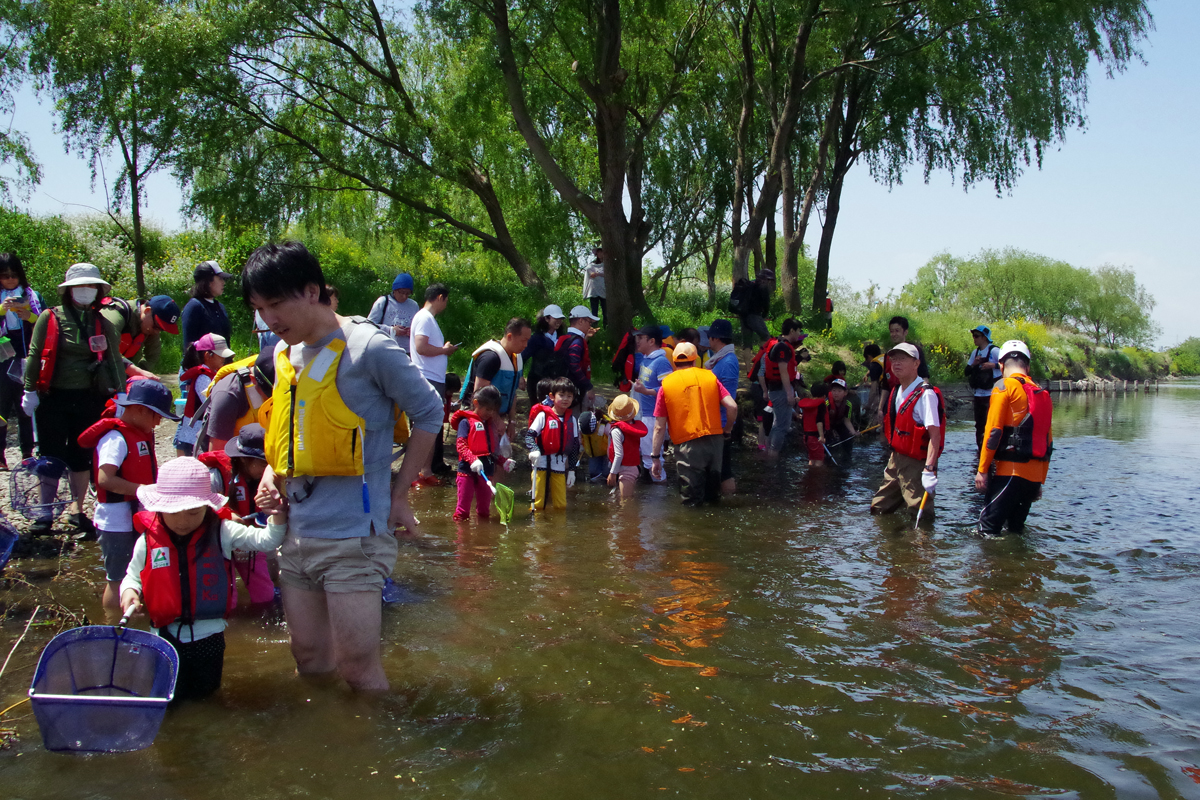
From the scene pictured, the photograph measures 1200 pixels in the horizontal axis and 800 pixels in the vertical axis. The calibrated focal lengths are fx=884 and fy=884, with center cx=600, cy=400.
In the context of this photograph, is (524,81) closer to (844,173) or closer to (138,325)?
(844,173)

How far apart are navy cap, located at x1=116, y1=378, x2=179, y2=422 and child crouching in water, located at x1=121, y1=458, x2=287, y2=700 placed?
97cm

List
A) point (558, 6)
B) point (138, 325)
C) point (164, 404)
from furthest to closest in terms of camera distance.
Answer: point (558, 6)
point (138, 325)
point (164, 404)

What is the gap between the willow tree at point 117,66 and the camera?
14852mm

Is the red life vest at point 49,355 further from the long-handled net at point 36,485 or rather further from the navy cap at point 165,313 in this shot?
the navy cap at point 165,313

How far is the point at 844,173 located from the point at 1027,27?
834 centimetres

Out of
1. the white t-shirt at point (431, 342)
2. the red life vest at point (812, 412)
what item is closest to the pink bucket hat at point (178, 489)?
the white t-shirt at point (431, 342)

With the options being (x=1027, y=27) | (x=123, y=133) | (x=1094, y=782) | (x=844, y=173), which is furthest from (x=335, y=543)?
(x=844, y=173)

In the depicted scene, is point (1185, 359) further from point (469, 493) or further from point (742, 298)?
point (469, 493)

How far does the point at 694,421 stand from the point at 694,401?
208mm

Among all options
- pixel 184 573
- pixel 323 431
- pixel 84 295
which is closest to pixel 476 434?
A: pixel 84 295

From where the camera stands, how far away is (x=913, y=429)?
840 centimetres

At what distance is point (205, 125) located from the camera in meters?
16.3

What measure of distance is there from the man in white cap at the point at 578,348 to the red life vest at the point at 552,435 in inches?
→ 69.6

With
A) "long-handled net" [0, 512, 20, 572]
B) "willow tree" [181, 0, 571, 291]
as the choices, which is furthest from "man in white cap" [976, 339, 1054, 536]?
"willow tree" [181, 0, 571, 291]
